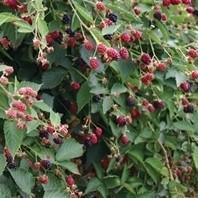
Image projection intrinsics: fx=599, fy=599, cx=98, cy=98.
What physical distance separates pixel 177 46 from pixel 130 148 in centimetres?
39

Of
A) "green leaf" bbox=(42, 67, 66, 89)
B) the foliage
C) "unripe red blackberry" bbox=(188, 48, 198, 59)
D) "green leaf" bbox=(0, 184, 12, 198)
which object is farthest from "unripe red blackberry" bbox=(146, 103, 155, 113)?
"green leaf" bbox=(0, 184, 12, 198)

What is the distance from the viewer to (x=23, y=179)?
158 cm

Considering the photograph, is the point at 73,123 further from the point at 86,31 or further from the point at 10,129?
the point at 10,129

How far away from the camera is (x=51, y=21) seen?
1854mm

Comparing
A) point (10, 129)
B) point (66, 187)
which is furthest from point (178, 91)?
point (10, 129)

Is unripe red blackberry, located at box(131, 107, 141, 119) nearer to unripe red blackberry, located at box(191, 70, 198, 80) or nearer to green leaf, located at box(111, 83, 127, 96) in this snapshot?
green leaf, located at box(111, 83, 127, 96)

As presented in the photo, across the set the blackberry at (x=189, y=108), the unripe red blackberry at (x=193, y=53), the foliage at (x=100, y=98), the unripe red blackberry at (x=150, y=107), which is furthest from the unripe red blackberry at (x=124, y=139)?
the unripe red blackberry at (x=193, y=53)

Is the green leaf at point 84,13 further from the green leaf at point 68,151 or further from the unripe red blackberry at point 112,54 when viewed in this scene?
the green leaf at point 68,151

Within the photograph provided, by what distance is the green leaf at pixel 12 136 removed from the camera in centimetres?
147

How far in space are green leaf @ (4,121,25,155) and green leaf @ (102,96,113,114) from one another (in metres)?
0.43

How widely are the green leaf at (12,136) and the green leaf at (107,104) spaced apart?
0.43m

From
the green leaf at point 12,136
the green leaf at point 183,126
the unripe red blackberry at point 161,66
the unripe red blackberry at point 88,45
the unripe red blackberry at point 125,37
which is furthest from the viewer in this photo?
the green leaf at point 183,126

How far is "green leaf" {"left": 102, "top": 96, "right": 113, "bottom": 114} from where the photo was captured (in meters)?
1.87

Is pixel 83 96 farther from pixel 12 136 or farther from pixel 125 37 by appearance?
pixel 12 136
